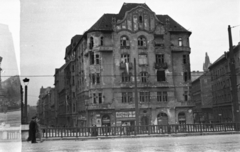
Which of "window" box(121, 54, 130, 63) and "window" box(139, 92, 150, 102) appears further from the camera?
"window" box(121, 54, 130, 63)

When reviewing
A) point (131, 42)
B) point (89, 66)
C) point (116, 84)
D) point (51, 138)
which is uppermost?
point (131, 42)

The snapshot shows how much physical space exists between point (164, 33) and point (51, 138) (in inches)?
1167

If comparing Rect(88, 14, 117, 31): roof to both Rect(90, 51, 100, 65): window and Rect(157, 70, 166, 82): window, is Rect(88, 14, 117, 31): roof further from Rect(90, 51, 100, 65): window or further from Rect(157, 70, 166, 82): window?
Rect(157, 70, 166, 82): window

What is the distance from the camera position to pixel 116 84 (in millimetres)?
45875

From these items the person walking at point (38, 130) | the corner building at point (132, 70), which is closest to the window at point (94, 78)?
the corner building at point (132, 70)

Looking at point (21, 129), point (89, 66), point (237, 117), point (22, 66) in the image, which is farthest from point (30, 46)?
point (237, 117)

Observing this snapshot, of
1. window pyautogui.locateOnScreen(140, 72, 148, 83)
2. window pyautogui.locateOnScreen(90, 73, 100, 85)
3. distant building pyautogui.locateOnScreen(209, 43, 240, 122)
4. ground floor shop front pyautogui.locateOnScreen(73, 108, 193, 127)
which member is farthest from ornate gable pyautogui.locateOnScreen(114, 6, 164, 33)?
distant building pyautogui.locateOnScreen(209, 43, 240, 122)

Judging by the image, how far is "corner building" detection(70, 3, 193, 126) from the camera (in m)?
45.4

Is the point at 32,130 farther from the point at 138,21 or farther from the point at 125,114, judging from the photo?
the point at 138,21

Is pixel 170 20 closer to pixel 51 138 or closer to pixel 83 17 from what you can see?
pixel 83 17

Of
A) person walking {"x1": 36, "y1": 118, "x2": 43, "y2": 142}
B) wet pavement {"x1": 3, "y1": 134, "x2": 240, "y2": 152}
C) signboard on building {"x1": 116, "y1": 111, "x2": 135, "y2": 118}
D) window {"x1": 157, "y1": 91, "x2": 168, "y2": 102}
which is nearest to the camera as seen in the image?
wet pavement {"x1": 3, "y1": 134, "x2": 240, "y2": 152}

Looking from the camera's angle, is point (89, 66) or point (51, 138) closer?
point (51, 138)

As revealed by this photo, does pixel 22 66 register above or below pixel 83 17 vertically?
below

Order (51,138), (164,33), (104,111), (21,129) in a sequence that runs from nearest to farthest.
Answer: (21,129), (51,138), (104,111), (164,33)
